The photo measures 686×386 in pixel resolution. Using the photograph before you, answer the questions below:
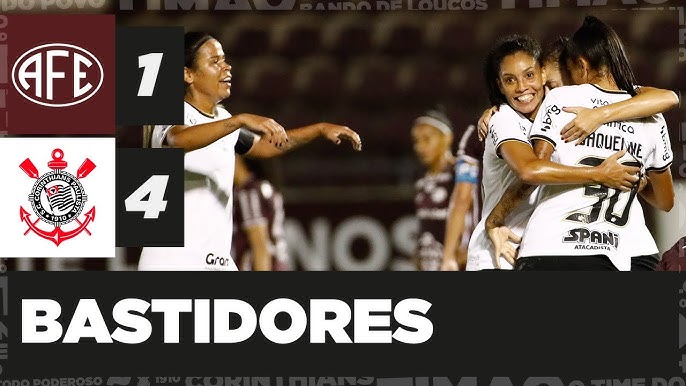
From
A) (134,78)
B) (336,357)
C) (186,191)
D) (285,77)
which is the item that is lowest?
(336,357)

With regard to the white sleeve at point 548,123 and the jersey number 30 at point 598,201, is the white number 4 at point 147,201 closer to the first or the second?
the white sleeve at point 548,123

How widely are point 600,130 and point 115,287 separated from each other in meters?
1.80

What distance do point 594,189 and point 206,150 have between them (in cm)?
164

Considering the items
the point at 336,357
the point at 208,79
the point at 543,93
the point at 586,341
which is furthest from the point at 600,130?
the point at 208,79

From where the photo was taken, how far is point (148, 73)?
190 inches

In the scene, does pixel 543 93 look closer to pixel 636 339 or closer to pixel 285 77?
pixel 636 339

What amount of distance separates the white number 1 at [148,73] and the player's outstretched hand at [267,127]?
37 centimetres

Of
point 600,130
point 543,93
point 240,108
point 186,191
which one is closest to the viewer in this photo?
point 600,130

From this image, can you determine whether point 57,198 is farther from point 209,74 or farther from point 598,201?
point 598,201

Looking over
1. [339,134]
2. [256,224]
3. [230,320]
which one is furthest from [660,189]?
[256,224]

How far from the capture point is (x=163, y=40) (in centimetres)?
488

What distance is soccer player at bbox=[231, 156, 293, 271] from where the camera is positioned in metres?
6.50

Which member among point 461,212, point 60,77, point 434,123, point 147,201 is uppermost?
point 434,123

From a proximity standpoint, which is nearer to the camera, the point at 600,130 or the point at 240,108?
the point at 600,130
